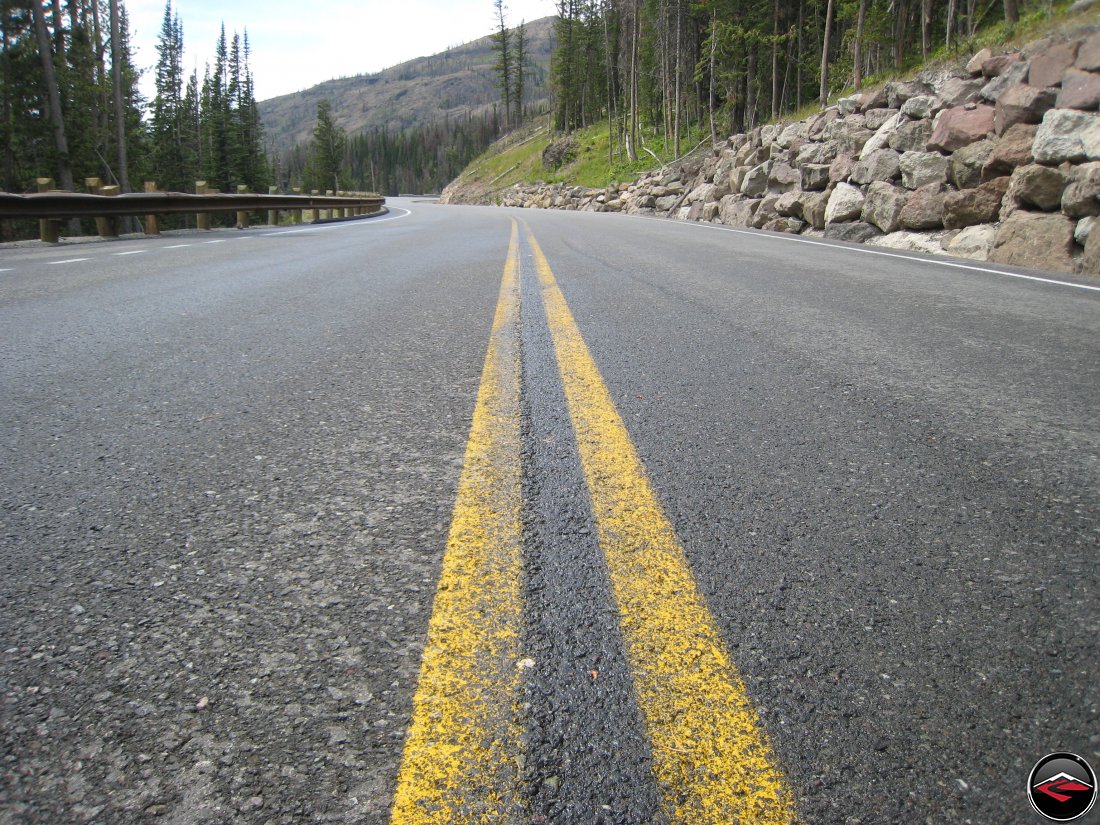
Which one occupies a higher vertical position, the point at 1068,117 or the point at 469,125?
the point at 469,125

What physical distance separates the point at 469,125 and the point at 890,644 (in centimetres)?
16449

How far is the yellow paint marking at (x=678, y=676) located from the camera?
3.10 feet

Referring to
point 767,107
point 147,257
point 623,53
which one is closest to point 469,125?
point 623,53

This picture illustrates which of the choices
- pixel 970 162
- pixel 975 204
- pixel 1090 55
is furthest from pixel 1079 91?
pixel 975 204

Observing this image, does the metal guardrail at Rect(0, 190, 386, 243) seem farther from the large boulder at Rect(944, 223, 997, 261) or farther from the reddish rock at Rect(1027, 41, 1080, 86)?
the reddish rock at Rect(1027, 41, 1080, 86)

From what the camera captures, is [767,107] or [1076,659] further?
[767,107]

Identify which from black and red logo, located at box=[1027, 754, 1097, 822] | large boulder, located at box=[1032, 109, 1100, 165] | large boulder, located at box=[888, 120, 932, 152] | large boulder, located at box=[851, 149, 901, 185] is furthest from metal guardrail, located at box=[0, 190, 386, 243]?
large boulder, located at box=[1032, 109, 1100, 165]

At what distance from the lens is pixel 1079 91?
934 cm

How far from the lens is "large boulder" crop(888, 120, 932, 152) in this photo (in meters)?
12.9

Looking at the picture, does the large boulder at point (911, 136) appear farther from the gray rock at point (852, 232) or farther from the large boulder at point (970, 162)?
the large boulder at point (970, 162)

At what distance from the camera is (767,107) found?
4362 centimetres

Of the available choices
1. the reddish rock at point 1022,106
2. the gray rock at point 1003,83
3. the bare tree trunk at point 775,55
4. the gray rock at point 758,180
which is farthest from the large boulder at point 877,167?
the bare tree trunk at point 775,55

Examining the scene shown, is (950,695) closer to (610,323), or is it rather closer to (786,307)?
(610,323)

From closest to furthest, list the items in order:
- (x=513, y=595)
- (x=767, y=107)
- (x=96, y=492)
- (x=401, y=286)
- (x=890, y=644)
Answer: (x=890, y=644) → (x=513, y=595) → (x=96, y=492) → (x=401, y=286) → (x=767, y=107)
